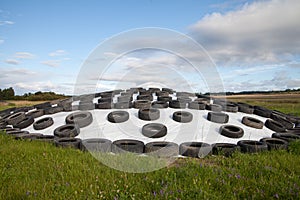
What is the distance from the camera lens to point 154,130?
1037 cm

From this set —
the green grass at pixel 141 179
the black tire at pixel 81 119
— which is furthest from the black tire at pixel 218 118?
the black tire at pixel 81 119

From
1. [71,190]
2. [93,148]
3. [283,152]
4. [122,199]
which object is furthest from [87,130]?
[283,152]

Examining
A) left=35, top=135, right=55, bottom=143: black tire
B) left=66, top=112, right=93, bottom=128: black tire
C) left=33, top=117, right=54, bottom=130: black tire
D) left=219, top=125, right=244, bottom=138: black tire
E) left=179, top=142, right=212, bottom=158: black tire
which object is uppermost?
left=66, top=112, right=93, bottom=128: black tire

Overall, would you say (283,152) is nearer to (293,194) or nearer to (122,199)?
(293,194)

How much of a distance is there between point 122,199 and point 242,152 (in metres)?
5.89

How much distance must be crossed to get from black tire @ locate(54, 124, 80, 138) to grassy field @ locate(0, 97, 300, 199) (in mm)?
2437

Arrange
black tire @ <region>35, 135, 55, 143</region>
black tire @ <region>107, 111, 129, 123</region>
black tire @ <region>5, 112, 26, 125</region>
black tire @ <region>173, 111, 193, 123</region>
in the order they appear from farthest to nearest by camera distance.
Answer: black tire @ <region>5, 112, 26, 125</region>, black tire @ <region>173, 111, 193, 123</region>, black tire @ <region>107, 111, 129, 123</region>, black tire @ <region>35, 135, 55, 143</region>

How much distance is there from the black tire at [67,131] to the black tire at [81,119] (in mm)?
266

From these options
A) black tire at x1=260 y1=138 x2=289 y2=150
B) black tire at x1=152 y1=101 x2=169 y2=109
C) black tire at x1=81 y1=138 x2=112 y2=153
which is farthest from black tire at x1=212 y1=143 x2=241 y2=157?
black tire at x1=152 y1=101 x2=169 y2=109

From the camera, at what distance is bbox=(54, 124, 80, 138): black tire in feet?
33.6

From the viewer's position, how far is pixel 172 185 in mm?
5086

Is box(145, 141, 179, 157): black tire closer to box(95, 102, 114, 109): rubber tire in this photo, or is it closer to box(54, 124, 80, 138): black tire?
box(54, 124, 80, 138): black tire

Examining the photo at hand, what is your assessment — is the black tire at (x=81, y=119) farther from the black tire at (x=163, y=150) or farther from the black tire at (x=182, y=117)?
the black tire at (x=182, y=117)

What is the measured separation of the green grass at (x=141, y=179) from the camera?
4.69 meters
